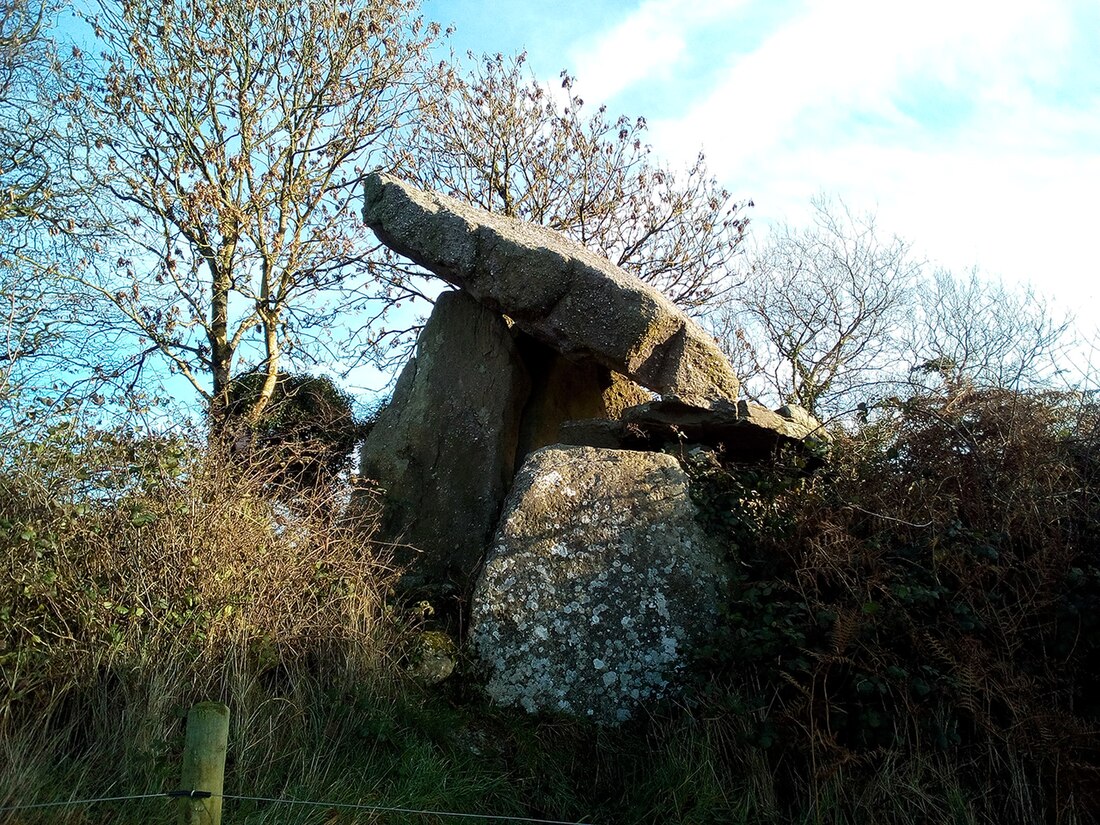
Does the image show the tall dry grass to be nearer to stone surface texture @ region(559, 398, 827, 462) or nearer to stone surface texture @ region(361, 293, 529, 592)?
stone surface texture @ region(361, 293, 529, 592)

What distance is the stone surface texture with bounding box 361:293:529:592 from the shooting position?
6.99 metres

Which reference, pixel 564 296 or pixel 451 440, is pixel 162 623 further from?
pixel 564 296

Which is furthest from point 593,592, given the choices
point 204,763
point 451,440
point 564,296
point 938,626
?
point 204,763

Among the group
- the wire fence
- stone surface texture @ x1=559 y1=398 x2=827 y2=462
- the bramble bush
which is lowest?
the wire fence

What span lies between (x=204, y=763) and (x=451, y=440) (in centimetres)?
404

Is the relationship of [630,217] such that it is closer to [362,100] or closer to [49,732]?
[362,100]

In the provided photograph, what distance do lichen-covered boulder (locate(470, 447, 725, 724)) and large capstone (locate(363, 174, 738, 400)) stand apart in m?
1.08

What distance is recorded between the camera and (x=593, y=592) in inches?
221

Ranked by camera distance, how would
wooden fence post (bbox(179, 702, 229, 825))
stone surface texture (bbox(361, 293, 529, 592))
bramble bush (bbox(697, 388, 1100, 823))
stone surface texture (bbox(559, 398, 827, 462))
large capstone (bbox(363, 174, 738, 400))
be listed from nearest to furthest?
1. wooden fence post (bbox(179, 702, 229, 825))
2. bramble bush (bbox(697, 388, 1100, 823))
3. stone surface texture (bbox(559, 398, 827, 462))
4. large capstone (bbox(363, 174, 738, 400))
5. stone surface texture (bbox(361, 293, 529, 592))

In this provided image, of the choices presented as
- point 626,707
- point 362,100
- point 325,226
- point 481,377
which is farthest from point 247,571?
point 362,100

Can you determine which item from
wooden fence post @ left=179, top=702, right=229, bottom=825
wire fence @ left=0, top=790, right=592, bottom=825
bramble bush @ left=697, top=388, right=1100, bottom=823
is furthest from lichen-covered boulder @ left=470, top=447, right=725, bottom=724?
wooden fence post @ left=179, top=702, right=229, bottom=825

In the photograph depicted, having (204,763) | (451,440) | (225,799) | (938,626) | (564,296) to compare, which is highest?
(564,296)

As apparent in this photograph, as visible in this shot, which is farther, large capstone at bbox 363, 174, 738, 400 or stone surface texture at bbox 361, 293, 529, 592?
stone surface texture at bbox 361, 293, 529, 592

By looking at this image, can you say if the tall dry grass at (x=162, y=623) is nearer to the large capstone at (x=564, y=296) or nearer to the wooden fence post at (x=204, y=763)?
the wooden fence post at (x=204, y=763)
